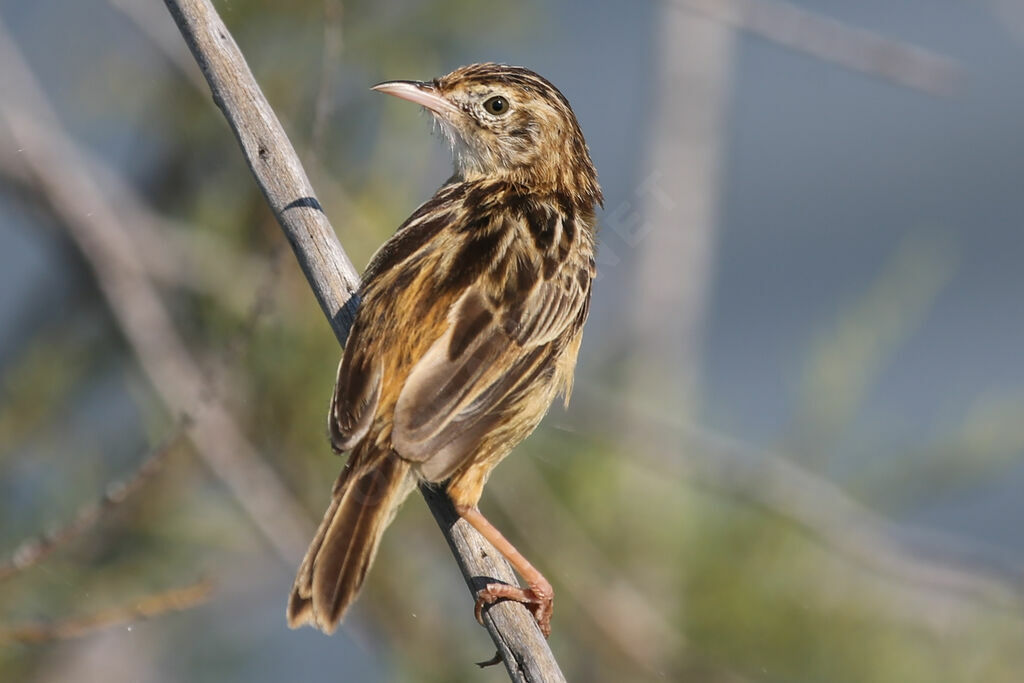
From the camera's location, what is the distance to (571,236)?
4.22 meters

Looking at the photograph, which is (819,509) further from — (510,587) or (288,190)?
(288,190)

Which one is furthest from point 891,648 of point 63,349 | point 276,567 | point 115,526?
point 63,349

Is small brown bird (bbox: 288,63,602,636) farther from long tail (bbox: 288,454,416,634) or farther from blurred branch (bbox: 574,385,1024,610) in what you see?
→ blurred branch (bbox: 574,385,1024,610)

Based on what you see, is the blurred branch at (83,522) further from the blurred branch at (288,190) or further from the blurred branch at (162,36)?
the blurred branch at (162,36)

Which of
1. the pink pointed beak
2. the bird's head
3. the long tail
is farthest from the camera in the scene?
the bird's head

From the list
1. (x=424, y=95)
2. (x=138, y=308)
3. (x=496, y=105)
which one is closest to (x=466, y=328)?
(x=424, y=95)

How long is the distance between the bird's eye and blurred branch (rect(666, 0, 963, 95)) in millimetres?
750

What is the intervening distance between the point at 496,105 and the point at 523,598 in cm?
174

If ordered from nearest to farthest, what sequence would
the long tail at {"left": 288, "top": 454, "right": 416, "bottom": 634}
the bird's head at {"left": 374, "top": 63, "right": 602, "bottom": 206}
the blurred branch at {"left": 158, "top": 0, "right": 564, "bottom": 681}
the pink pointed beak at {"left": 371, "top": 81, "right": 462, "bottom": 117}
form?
the long tail at {"left": 288, "top": 454, "right": 416, "bottom": 634} → the blurred branch at {"left": 158, "top": 0, "right": 564, "bottom": 681} → the pink pointed beak at {"left": 371, "top": 81, "right": 462, "bottom": 117} → the bird's head at {"left": 374, "top": 63, "right": 602, "bottom": 206}

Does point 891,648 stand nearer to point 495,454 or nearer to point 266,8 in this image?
point 495,454

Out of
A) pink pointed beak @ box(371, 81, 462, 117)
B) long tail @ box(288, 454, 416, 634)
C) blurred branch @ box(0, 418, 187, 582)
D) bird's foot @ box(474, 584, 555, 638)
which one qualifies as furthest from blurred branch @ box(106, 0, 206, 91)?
bird's foot @ box(474, 584, 555, 638)

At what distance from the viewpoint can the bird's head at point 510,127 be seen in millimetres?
4367

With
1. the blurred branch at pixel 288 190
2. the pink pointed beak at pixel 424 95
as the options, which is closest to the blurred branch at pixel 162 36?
the pink pointed beak at pixel 424 95

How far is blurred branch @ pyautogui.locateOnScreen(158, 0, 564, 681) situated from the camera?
11.7ft
